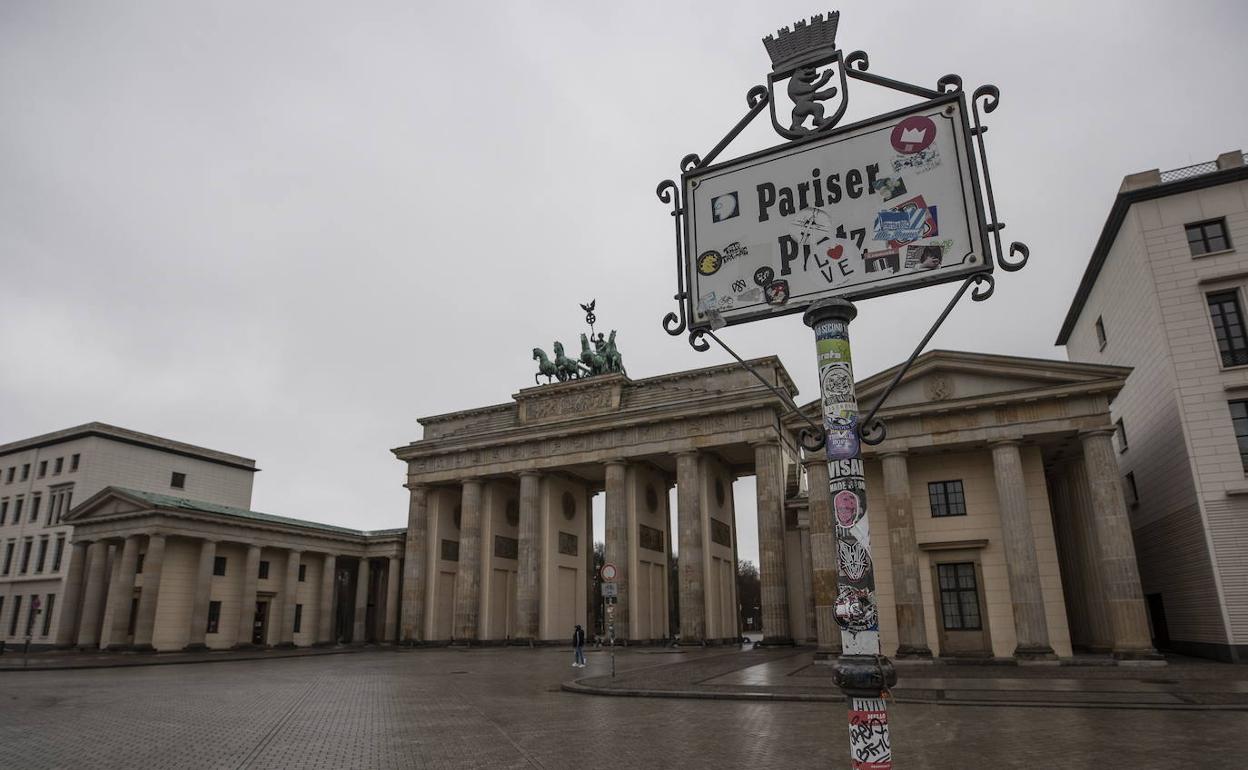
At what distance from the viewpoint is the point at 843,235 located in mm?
6008

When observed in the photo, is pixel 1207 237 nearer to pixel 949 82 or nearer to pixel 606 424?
pixel 949 82

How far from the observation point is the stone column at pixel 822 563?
27438 millimetres

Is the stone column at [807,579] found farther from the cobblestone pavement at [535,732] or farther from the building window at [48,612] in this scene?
the building window at [48,612]

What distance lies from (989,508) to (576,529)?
32315 millimetres

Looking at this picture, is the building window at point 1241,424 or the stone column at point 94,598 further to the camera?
the stone column at point 94,598

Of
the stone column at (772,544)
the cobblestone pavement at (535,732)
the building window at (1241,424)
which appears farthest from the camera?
the stone column at (772,544)

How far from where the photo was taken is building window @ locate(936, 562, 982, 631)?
28.1m

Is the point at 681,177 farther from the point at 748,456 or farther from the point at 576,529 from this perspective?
the point at 576,529

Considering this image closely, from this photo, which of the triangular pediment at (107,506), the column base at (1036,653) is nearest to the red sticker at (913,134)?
the column base at (1036,653)

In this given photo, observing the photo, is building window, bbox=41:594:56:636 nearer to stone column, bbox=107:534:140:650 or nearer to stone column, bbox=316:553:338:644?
stone column, bbox=107:534:140:650

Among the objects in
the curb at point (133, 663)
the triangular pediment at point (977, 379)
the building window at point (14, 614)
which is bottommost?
the curb at point (133, 663)

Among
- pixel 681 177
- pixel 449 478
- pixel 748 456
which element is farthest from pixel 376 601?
pixel 681 177

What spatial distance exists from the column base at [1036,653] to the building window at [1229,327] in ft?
38.4

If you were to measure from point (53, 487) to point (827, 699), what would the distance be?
218ft
